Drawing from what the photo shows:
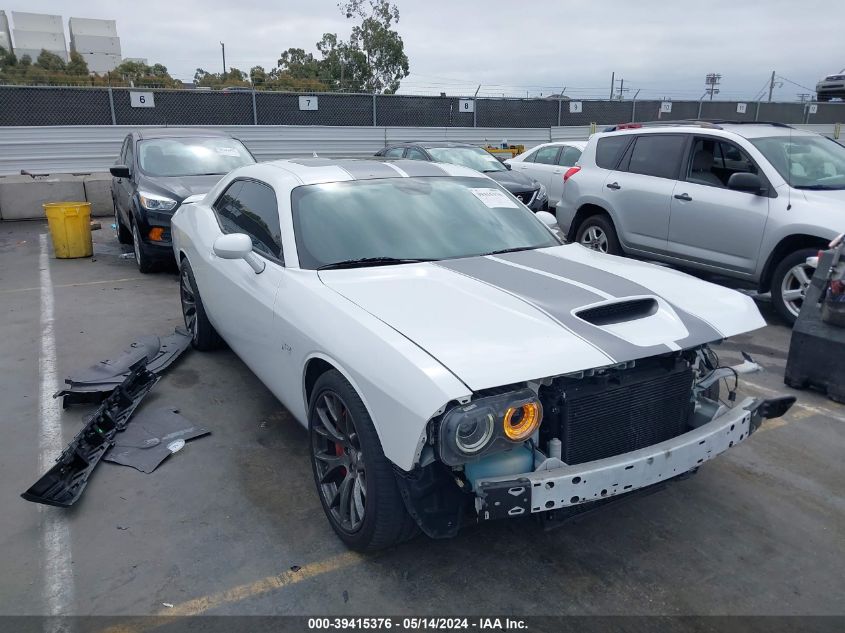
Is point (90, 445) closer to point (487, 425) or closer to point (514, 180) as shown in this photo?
point (487, 425)

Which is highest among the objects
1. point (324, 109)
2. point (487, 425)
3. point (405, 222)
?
point (324, 109)

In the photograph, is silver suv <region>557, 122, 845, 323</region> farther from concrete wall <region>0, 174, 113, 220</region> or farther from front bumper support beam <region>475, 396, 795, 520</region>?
concrete wall <region>0, 174, 113, 220</region>

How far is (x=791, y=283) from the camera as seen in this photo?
627 centimetres

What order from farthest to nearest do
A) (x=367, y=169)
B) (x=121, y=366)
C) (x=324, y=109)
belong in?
(x=324, y=109) < (x=121, y=366) < (x=367, y=169)

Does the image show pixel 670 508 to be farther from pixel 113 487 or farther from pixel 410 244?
pixel 113 487

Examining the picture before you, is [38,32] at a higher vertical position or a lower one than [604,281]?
higher

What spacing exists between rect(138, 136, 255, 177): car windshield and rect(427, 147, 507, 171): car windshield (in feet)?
12.1

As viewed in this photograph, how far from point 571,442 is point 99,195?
13.0 m

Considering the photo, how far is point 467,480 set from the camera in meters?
2.53

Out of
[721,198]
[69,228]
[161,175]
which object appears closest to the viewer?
[721,198]

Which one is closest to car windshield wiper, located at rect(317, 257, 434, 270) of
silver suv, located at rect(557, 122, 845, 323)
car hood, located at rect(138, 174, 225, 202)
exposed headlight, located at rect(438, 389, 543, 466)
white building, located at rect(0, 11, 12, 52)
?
exposed headlight, located at rect(438, 389, 543, 466)

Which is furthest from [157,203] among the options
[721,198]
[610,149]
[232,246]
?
[721,198]

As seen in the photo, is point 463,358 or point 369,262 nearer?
point 463,358

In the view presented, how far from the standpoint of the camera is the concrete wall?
41.1 ft
